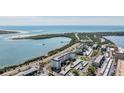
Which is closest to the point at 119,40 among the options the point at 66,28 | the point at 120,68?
the point at 120,68

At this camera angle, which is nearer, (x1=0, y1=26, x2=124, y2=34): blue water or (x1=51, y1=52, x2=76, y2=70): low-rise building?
(x1=51, y1=52, x2=76, y2=70): low-rise building

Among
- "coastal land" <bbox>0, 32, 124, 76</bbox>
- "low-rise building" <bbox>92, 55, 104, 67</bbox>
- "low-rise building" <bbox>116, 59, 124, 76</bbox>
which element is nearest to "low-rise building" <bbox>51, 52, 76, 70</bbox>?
"coastal land" <bbox>0, 32, 124, 76</bbox>

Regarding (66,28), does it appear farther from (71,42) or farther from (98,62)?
(98,62)

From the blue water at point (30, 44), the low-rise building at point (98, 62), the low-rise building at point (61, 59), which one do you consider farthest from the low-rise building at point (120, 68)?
the low-rise building at point (61, 59)

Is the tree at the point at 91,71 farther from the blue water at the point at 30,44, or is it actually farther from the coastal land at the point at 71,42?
the blue water at the point at 30,44

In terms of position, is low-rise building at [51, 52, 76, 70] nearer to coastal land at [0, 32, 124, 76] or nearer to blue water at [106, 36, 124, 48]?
coastal land at [0, 32, 124, 76]

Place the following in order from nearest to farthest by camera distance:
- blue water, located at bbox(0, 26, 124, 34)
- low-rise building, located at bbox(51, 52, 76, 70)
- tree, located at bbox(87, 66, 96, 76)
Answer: tree, located at bbox(87, 66, 96, 76) < low-rise building, located at bbox(51, 52, 76, 70) < blue water, located at bbox(0, 26, 124, 34)
